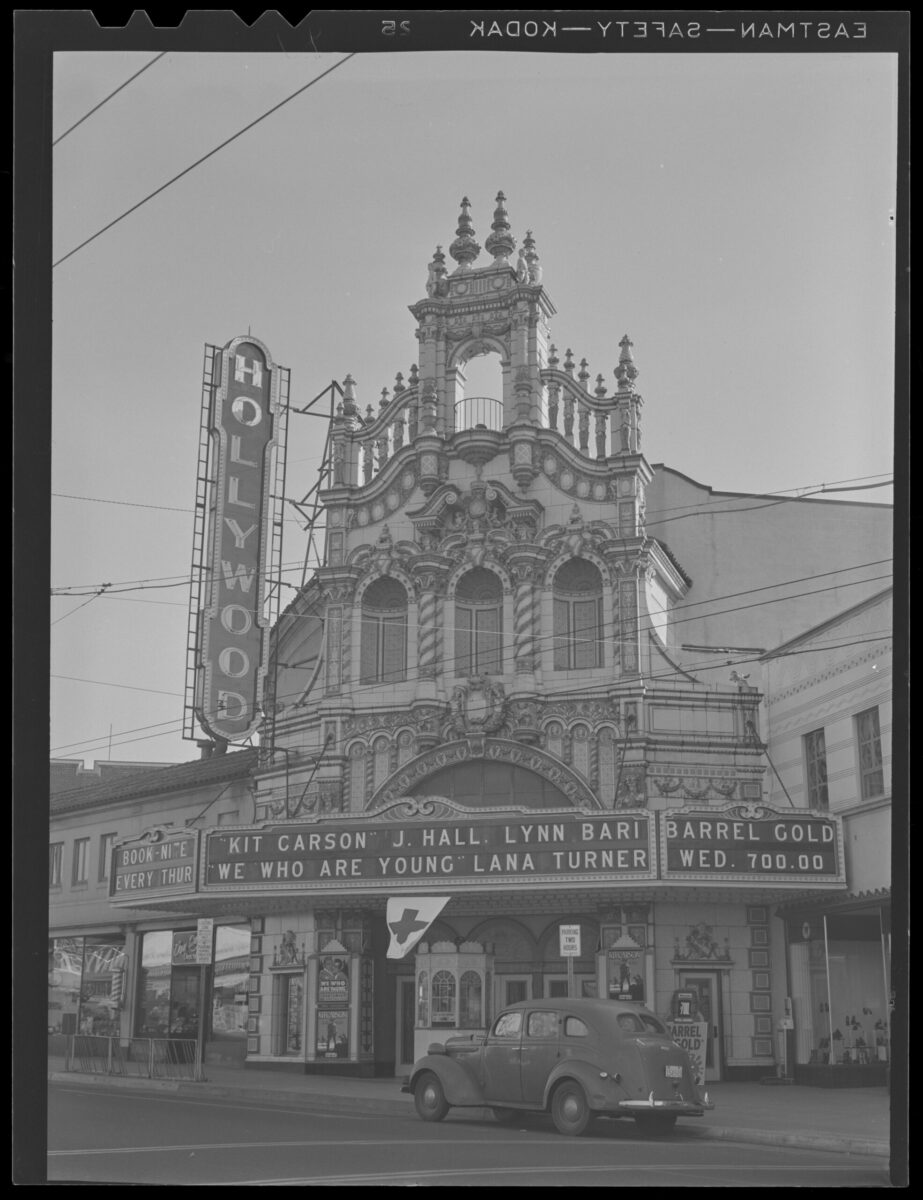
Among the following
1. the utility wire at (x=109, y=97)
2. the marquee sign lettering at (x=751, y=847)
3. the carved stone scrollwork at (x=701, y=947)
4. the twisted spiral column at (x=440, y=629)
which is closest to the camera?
the utility wire at (x=109, y=97)

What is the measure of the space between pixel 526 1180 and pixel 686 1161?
1764 millimetres

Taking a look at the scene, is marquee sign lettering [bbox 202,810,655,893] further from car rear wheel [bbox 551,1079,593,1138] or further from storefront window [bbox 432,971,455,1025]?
car rear wheel [bbox 551,1079,593,1138]

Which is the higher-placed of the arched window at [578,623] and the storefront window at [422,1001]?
the arched window at [578,623]

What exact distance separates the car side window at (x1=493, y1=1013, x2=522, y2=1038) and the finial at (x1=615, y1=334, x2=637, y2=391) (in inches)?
339

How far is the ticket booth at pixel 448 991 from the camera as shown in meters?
20.2

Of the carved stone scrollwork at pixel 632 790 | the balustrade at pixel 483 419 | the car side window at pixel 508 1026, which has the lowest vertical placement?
the car side window at pixel 508 1026

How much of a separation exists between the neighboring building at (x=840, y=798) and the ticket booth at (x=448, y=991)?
14.3 ft

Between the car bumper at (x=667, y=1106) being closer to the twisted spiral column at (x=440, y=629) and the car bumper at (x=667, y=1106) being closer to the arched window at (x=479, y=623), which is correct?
the arched window at (x=479, y=623)

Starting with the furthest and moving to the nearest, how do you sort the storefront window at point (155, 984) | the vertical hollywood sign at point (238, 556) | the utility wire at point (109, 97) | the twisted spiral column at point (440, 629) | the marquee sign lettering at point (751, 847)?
the storefront window at point (155, 984)
the twisted spiral column at point (440, 629)
the marquee sign lettering at point (751, 847)
the vertical hollywood sign at point (238, 556)
the utility wire at point (109, 97)

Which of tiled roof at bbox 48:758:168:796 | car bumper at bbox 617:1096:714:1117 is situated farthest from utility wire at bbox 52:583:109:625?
car bumper at bbox 617:1096:714:1117

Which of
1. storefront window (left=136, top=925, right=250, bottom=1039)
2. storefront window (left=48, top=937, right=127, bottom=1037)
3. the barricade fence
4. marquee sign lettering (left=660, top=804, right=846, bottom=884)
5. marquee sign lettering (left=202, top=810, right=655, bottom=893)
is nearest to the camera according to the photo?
marquee sign lettering (left=660, top=804, right=846, bottom=884)

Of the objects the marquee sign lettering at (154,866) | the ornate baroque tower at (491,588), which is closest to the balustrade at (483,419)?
the ornate baroque tower at (491,588)

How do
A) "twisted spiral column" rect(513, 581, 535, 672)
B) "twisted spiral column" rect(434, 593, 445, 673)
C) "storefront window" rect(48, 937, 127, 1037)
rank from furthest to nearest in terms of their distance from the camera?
"storefront window" rect(48, 937, 127, 1037)
"twisted spiral column" rect(434, 593, 445, 673)
"twisted spiral column" rect(513, 581, 535, 672)

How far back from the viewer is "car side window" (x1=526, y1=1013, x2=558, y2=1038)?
16328 millimetres
